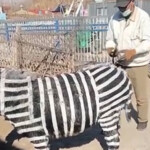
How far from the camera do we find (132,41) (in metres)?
5.09

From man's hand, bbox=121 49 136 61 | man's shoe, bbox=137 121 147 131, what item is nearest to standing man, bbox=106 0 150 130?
man's hand, bbox=121 49 136 61

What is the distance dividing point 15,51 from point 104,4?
35.0ft

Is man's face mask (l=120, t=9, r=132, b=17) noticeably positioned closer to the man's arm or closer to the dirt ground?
the man's arm

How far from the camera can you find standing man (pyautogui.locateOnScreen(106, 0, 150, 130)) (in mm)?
4902

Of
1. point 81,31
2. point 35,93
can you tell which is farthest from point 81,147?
point 81,31

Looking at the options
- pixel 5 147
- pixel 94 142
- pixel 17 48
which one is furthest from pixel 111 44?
pixel 17 48

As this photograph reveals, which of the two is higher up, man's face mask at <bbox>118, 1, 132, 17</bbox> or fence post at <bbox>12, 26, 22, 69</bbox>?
man's face mask at <bbox>118, 1, 132, 17</bbox>

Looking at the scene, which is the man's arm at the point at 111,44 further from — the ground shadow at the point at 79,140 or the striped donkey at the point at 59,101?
the ground shadow at the point at 79,140

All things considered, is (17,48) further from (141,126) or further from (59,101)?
(59,101)

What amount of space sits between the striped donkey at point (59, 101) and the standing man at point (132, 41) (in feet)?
2.41

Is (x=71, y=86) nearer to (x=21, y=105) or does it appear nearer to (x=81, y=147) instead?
(x=21, y=105)

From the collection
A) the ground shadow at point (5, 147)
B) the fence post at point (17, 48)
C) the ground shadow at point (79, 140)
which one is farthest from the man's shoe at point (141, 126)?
the fence post at point (17, 48)

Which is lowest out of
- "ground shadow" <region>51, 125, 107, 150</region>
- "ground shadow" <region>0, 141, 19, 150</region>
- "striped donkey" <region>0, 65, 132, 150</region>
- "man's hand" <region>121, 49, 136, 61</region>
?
"ground shadow" <region>0, 141, 19, 150</region>

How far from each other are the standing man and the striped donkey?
28.9 inches
